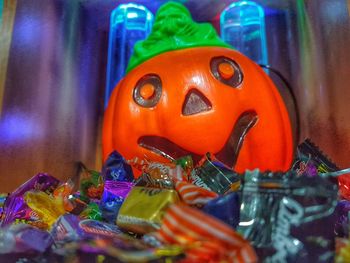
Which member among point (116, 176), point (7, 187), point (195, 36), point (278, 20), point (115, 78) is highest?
point (278, 20)

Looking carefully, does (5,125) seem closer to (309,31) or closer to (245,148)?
(245,148)

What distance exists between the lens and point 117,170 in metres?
0.91

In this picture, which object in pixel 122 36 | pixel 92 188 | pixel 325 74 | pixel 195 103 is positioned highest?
pixel 122 36

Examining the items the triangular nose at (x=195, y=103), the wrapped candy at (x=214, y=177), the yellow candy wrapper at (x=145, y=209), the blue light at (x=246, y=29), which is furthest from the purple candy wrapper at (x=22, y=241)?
the blue light at (x=246, y=29)

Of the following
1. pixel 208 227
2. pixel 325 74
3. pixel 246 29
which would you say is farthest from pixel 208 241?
pixel 246 29

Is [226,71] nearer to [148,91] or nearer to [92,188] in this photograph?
[148,91]

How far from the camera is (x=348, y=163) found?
1.09 meters

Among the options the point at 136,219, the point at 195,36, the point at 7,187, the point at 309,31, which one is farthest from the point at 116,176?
the point at 309,31

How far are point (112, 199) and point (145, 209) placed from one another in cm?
19

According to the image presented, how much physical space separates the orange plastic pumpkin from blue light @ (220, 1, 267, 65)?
0.35m

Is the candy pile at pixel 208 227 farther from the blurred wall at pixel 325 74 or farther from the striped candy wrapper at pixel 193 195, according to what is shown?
the blurred wall at pixel 325 74

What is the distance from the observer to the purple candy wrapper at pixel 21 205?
79 centimetres

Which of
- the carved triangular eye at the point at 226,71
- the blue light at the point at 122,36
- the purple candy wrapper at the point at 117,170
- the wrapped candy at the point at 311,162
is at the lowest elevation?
the purple candy wrapper at the point at 117,170

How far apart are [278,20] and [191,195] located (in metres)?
1.19
